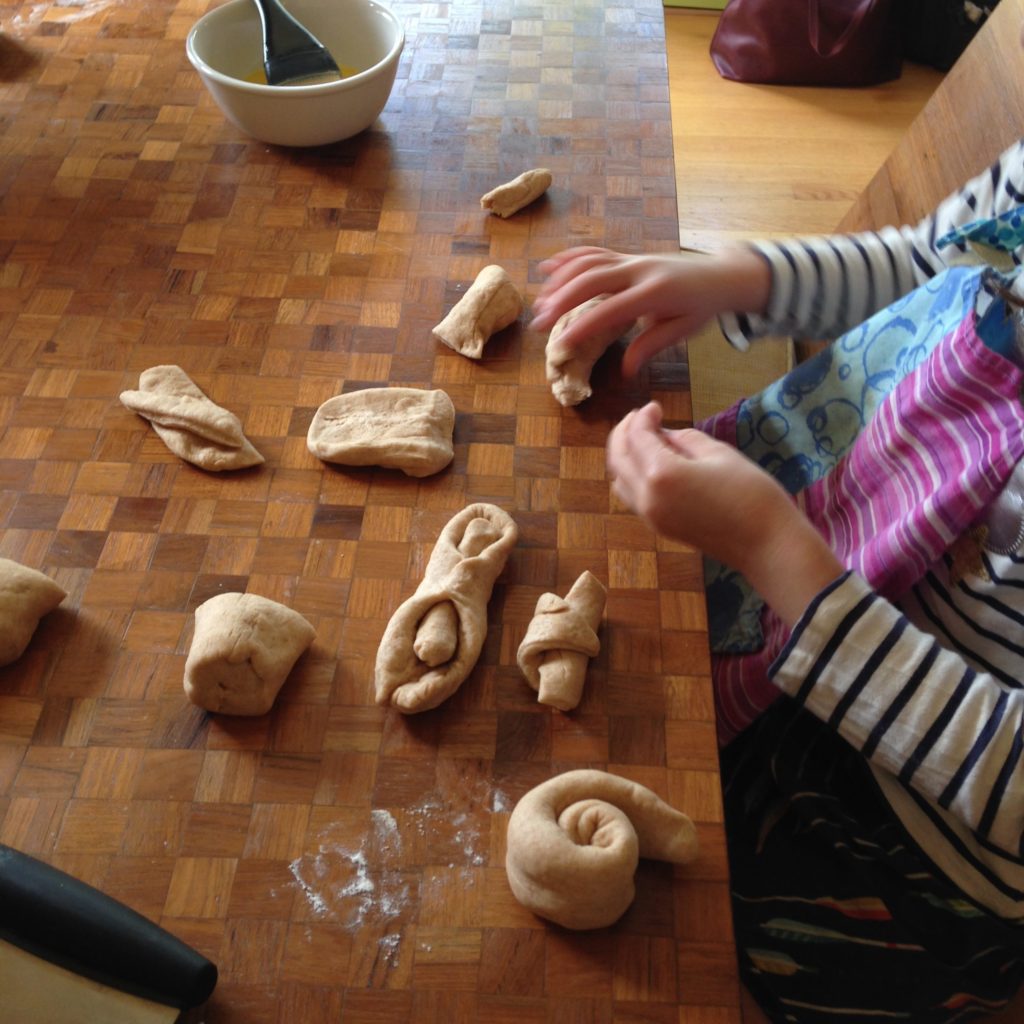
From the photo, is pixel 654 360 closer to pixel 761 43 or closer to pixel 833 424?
pixel 833 424

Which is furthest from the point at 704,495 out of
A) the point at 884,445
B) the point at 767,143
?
the point at 767,143

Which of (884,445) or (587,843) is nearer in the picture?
(587,843)

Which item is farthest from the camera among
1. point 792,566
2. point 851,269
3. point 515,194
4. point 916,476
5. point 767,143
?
point 767,143

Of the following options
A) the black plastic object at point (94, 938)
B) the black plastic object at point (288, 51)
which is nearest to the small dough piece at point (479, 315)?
the black plastic object at point (288, 51)

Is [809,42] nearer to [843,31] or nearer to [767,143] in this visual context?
[843,31]

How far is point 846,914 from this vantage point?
31.2 inches

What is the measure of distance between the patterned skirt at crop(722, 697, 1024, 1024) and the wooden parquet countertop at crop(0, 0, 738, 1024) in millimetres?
218

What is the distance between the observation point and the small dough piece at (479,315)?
34.9 inches

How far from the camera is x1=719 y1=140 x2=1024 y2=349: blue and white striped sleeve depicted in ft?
2.82

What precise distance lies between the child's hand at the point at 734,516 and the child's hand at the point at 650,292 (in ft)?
0.59

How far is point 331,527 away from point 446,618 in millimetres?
144

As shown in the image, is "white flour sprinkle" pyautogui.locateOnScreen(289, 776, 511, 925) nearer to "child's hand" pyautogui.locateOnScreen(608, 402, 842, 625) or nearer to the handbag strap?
"child's hand" pyautogui.locateOnScreen(608, 402, 842, 625)

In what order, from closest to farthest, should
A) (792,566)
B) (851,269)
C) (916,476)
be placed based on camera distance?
(792,566)
(916,476)
(851,269)

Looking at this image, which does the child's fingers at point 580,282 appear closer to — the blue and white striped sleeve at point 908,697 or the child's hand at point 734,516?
the child's hand at point 734,516
